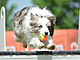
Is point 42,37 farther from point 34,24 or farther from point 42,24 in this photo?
point 34,24

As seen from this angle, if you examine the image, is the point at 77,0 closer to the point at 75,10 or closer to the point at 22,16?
the point at 75,10

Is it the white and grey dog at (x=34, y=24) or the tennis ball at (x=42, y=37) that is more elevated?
the white and grey dog at (x=34, y=24)

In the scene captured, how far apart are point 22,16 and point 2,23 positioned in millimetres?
444

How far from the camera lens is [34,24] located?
3775 millimetres

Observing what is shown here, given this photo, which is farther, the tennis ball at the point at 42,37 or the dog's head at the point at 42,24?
the dog's head at the point at 42,24

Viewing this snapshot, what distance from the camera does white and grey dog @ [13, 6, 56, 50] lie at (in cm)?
362

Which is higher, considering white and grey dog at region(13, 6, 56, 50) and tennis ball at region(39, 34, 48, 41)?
white and grey dog at region(13, 6, 56, 50)

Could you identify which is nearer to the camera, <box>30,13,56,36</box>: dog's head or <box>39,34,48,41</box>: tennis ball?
<box>39,34,48,41</box>: tennis ball

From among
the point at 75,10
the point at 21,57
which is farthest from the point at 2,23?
the point at 75,10

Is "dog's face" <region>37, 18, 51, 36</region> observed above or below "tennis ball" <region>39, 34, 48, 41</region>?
above

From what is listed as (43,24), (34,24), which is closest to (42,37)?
(43,24)

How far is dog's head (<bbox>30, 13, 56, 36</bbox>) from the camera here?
364cm

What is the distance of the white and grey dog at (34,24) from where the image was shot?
3618 mm

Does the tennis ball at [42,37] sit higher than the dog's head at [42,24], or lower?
lower
